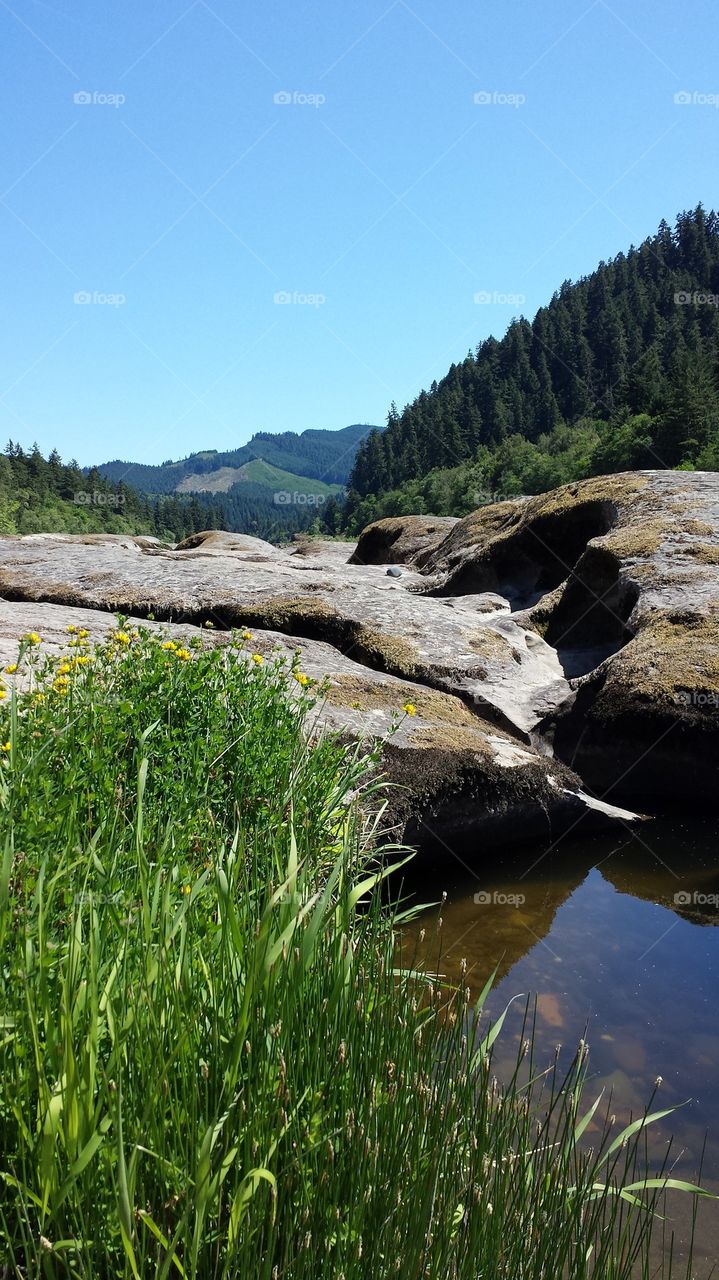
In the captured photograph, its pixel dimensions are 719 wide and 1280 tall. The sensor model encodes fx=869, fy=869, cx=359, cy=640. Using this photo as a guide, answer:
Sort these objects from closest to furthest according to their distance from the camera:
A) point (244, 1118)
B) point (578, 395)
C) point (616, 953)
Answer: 1. point (244, 1118)
2. point (616, 953)
3. point (578, 395)

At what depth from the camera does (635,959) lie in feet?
18.6

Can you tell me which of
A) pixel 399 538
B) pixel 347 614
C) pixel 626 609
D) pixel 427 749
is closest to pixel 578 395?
pixel 399 538

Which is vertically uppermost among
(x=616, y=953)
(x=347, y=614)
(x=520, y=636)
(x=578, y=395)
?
(x=578, y=395)

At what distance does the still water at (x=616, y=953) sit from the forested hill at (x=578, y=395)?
62.9 metres

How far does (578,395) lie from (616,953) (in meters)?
112

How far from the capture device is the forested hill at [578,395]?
7275cm

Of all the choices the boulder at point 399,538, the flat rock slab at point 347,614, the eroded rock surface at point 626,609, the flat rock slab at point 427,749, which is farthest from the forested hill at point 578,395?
the flat rock slab at point 427,749

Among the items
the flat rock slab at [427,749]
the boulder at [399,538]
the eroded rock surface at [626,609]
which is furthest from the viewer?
the boulder at [399,538]

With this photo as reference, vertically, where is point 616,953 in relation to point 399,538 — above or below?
below

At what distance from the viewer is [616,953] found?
5754 millimetres

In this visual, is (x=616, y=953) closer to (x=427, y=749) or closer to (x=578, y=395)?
(x=427, y=749)

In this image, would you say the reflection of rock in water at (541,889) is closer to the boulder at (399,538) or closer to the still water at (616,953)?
the still water at (616,953)

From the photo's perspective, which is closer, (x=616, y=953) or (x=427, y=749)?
(x=616, y=953)

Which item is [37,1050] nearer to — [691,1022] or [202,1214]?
[202,1214]
